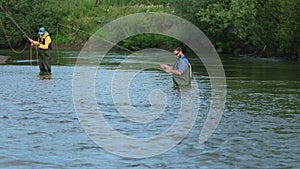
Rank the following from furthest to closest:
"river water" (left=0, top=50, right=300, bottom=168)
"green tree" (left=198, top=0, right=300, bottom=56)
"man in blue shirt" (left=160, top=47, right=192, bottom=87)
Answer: "green tree" (left=198, top=0, right=300, bottom=56) < "man in blue shirt" (left=160, top=47, right=192, bottom=87) < "river water" (left=0, top=50, right=300, bottom=168)

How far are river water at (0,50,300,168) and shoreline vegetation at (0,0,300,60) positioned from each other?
1619 centimetres

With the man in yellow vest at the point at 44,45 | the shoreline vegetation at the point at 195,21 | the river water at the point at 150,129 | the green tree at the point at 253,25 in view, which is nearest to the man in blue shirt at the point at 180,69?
the river water at the point at 150,129

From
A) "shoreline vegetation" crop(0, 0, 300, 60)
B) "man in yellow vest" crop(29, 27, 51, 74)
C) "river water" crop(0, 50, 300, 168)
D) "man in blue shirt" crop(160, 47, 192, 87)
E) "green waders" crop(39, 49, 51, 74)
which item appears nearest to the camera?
"river water" crop(0, 50, 300, 168)

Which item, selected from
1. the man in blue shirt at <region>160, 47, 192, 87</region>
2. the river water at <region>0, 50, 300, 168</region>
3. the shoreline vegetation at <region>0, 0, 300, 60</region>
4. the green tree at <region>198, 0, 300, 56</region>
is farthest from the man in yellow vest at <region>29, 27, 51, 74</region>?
the green tree at <region>198, 0, 300, 56</region>

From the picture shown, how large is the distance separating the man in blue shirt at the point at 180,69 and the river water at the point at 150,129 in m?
0.44

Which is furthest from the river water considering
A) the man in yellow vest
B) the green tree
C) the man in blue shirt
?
the green tree

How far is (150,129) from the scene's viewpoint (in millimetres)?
12391

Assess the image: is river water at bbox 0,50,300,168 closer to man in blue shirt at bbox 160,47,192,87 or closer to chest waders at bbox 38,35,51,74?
man in blue shirt at bbox 160,47,192,87

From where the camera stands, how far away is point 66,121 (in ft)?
42.9

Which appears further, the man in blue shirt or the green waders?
the green waders

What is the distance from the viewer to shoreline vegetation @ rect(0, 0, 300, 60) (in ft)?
137

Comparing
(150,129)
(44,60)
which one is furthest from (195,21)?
(150,129)

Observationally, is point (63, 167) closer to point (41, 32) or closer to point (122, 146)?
point (122, 146)

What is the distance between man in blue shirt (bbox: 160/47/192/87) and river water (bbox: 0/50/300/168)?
1.44ft
